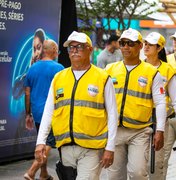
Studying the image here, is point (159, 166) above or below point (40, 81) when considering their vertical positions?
below

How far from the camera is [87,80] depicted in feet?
17.1

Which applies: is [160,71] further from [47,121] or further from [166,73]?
[47,121]

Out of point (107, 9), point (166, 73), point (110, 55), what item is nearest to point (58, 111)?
point (166, 73)

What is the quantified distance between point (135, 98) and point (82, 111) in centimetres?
105

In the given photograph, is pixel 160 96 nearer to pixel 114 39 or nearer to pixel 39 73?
pixel 39 73

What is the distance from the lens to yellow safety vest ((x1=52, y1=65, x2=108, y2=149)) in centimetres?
518

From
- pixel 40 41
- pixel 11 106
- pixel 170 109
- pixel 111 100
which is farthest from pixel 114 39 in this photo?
pixel 111 100

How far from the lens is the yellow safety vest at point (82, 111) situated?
5176 mm

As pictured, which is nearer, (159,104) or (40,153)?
(40,153)

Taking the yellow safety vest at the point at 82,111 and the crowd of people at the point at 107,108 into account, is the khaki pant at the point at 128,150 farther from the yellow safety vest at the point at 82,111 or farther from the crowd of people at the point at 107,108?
the yellow safety vest at the point at 82,111

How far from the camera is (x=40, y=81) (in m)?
8.20

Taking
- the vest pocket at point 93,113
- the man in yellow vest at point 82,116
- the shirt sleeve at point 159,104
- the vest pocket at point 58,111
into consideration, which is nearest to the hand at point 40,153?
the man in yellow vest at point 82,116

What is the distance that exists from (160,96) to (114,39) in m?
6.25

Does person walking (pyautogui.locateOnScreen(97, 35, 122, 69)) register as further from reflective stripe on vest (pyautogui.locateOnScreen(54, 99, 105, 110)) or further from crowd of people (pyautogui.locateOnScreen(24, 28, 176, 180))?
reflective stripe on vest (pyautogui.locateOnScreen(54, 99, 105, 110))
